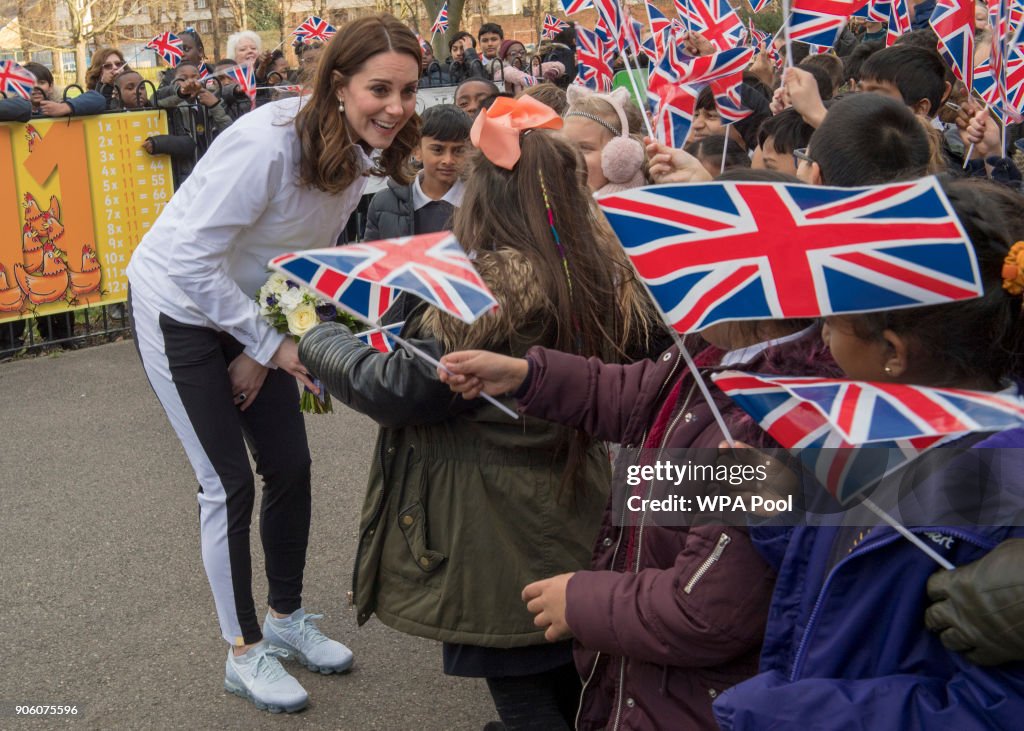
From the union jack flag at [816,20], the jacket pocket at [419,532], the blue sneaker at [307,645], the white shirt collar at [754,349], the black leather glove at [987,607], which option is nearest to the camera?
the black leather glove at [987,607]

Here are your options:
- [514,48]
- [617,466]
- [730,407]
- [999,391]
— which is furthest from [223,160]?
[514,48]

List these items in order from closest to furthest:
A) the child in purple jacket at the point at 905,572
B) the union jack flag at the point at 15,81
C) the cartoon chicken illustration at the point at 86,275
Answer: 1. the child in purple jacket at the point at 905,572
2. the cartoon chicken illustration at the point at 86,275
3. the union jack flag at the point at 15,81

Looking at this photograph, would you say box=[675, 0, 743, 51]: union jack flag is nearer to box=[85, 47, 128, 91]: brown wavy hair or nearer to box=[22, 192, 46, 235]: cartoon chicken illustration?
box=[22, 192, 46, 235]: cartoon chicken illustration

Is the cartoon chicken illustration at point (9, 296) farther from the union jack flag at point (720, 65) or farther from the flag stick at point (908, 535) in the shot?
the flag stick at point (908, 535)

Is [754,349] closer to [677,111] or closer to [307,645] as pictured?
[307,645]

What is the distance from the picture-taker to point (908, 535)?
150 centimetres

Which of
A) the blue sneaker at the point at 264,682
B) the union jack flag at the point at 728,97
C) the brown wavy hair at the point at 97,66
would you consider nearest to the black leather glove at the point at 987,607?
the blue sneaker at the point at 264,682

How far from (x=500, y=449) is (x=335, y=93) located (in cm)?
116

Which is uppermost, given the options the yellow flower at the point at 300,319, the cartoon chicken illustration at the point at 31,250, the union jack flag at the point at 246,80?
the yellow flower at the point at 300,319

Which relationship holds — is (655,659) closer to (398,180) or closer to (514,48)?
(398,180)

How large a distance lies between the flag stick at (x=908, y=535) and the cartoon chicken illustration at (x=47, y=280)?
23.3 ft

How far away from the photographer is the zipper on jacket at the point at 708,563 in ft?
6.19

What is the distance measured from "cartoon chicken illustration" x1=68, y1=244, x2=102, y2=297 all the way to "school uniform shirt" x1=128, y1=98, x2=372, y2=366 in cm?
497

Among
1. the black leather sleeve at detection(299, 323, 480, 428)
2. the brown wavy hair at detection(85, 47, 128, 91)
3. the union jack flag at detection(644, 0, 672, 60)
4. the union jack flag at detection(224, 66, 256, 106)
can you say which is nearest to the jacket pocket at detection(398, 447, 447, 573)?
the black leather sleeve at detection(299, 323, 480, 428)
